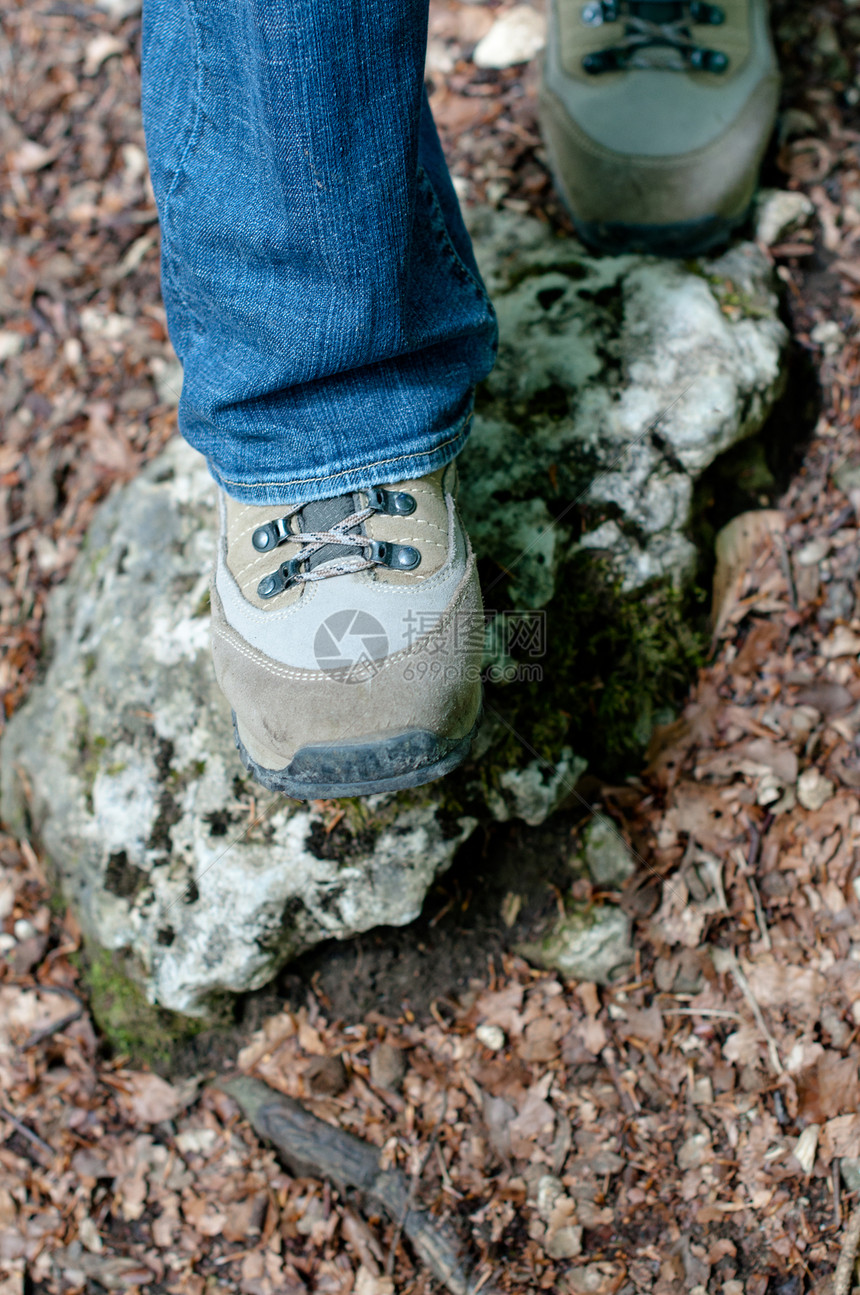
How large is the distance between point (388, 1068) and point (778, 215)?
2.60m

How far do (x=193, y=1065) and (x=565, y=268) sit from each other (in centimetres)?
236

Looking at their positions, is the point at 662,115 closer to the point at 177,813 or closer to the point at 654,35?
the point at 654,35

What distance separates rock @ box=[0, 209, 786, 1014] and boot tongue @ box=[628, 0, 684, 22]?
71cm

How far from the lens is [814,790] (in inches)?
85.0

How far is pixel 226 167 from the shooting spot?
1.42 metres

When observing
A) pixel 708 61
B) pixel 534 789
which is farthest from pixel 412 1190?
pixel 708 61

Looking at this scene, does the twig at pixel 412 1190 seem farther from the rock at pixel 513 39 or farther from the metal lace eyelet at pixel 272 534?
the rock at pixel 513 39

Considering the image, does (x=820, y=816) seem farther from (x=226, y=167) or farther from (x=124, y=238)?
(x=124, y=238)

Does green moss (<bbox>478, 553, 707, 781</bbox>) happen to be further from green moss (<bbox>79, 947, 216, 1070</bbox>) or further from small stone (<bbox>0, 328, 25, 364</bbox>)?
small stone (<bbox>0, 328, 25, 364</bbox>)

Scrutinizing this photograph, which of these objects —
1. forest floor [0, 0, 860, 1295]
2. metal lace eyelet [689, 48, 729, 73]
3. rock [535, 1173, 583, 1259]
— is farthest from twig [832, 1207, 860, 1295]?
metal lace eyelet [689, 48, 729, 73]

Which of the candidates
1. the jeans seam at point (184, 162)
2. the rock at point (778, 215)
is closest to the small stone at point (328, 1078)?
the jeans seam at point (184, 162)

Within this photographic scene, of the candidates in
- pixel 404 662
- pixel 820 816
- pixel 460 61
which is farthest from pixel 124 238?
pixel 820 816

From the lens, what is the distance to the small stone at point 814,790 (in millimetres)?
2154

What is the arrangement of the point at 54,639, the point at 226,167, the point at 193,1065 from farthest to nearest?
the point at 54,639 < the point at 193,1065 < the point at 226,167
